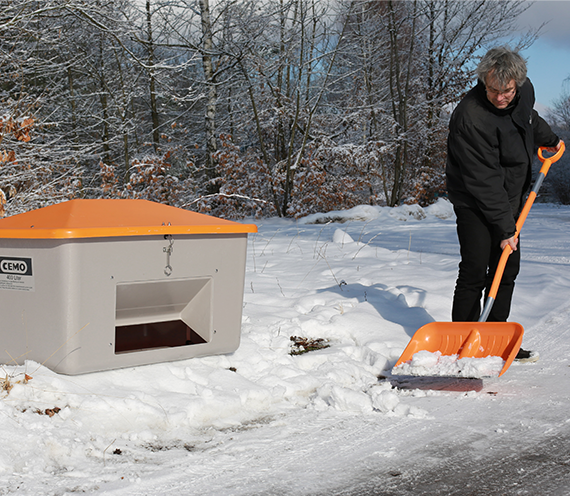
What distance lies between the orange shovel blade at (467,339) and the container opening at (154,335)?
1.24 m

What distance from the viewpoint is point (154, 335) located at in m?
3.00

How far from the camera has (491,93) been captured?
8.18ft

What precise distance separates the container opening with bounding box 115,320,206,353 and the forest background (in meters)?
6.07

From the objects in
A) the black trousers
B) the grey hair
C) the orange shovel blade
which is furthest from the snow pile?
the grey hair

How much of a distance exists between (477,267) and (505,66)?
1.04 m

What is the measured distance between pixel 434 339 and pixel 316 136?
10.8 metres

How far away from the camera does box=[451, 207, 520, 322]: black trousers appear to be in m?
2.74

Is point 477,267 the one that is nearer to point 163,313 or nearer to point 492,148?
point 492,148

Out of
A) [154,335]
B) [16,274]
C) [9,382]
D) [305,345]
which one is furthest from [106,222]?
→ [305,345]

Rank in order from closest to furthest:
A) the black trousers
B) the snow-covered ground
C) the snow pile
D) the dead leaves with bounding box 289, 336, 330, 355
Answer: the snow-covered ground, the snow pile, the black trousers, the dead leaves with bounding box 289, 336, 330, 355

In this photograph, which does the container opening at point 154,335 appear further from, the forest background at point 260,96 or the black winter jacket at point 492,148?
the forest background at point 260,96

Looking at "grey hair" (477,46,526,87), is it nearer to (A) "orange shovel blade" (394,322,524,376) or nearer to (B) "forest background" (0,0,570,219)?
(A) "orange shovel blade" (394,322,524,376)

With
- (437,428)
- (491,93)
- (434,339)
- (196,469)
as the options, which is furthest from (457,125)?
(196,469)

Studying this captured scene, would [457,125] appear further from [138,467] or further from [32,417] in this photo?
[32,417]
